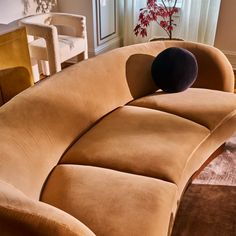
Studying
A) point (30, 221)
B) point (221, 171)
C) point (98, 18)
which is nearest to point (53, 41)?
point (98, 18)

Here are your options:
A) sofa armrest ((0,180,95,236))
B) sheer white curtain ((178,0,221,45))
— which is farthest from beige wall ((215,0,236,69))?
sofa armrest ((0,180,95,236))

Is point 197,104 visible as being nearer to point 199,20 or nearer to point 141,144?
point 141,144

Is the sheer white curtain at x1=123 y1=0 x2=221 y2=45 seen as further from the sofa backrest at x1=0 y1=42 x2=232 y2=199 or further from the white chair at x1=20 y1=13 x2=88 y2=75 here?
the sofa backrest at x1=0 y1=42 x2=232 y2=199

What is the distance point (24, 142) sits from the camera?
4.17ft

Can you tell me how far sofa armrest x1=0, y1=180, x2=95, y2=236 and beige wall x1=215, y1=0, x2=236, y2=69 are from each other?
3033mm

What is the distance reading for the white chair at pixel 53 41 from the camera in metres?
2.56

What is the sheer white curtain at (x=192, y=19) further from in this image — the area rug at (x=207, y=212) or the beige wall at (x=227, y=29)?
the area rug at (x=207, y=212)

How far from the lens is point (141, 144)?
1.47 m

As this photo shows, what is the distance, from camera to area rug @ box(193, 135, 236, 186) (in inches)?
72.9

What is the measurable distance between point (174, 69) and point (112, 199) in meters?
1.02

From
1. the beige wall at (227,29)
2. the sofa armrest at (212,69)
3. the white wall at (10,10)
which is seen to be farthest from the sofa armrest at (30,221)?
the beige wall at (227,29)

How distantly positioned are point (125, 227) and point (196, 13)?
9.29ft

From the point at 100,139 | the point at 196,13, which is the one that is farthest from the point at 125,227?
the point at 196,13

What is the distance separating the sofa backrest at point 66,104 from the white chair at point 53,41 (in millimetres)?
827
